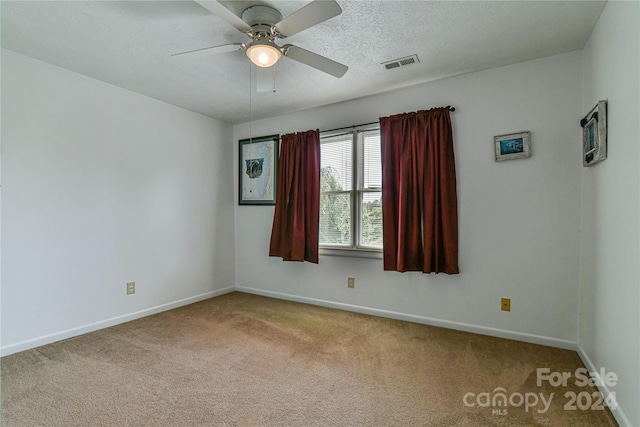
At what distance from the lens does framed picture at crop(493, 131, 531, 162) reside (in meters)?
2.48

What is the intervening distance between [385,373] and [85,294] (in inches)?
108

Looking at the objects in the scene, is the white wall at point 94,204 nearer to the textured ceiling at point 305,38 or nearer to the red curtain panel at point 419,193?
the textured ceiling at point 305,38

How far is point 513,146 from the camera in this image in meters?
2.53

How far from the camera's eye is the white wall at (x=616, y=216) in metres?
1.43

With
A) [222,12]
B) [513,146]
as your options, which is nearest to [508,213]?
[513,146]

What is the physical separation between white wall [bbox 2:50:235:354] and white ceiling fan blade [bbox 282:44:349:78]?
213 centimetres

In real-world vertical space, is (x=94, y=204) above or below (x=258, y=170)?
below

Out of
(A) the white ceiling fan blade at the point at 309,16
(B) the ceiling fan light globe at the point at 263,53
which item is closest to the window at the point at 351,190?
(B) the ceiling fan light globe at the point at 263,53

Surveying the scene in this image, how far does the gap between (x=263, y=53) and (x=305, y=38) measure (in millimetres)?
466

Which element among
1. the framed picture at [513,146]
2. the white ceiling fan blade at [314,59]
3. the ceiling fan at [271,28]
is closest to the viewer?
the ceiling fan at [271,28]

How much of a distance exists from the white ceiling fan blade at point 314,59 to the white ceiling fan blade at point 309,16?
140mm

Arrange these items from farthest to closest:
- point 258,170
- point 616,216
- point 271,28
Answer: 1. point 258,170
2. point 271,28
3. point 616,216

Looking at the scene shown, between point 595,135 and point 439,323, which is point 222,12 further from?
point 439,323

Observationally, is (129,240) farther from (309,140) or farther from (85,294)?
(309,140)
